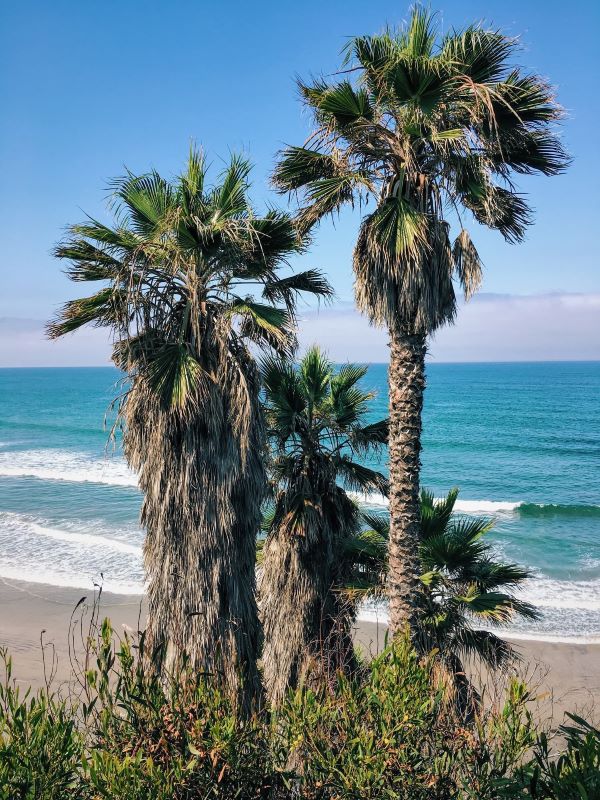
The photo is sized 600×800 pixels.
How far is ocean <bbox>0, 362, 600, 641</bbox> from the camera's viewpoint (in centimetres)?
2262

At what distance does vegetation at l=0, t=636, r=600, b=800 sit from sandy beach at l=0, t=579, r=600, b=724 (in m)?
9.96

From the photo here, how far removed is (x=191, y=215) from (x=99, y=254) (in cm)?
148

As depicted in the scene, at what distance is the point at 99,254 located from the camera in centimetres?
793

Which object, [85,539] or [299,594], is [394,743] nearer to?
[299,594]

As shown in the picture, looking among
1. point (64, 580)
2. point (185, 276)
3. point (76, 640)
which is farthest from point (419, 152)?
point (64, 580)

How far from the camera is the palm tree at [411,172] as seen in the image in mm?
7121

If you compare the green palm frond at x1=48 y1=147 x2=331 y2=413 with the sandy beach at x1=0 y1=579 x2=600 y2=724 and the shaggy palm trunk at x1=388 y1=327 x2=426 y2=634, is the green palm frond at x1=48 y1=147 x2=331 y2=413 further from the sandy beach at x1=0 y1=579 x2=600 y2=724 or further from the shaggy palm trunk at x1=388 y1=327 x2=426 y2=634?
the sandy beach at x1=0 y1=579 x2=600 y2=724

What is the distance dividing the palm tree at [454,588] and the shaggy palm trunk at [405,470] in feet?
0.98

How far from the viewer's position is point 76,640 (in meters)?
18.6

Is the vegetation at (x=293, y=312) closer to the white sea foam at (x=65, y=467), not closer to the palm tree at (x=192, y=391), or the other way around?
the palm tree at (x=192, y=391)

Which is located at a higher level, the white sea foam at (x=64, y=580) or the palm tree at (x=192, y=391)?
the palm tree at (x=192, y=391)

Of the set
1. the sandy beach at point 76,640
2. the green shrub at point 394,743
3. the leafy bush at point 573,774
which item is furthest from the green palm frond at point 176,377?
the sandy beach at point 76,640

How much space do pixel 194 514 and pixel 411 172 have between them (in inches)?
199

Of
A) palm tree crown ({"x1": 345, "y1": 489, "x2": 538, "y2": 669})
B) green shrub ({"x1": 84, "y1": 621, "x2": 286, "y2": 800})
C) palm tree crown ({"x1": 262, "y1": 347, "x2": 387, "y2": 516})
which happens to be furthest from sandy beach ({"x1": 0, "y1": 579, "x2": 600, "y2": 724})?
green shrub ({"x1": 84, "y1": 621, "x2": 286, "y2": 800})
